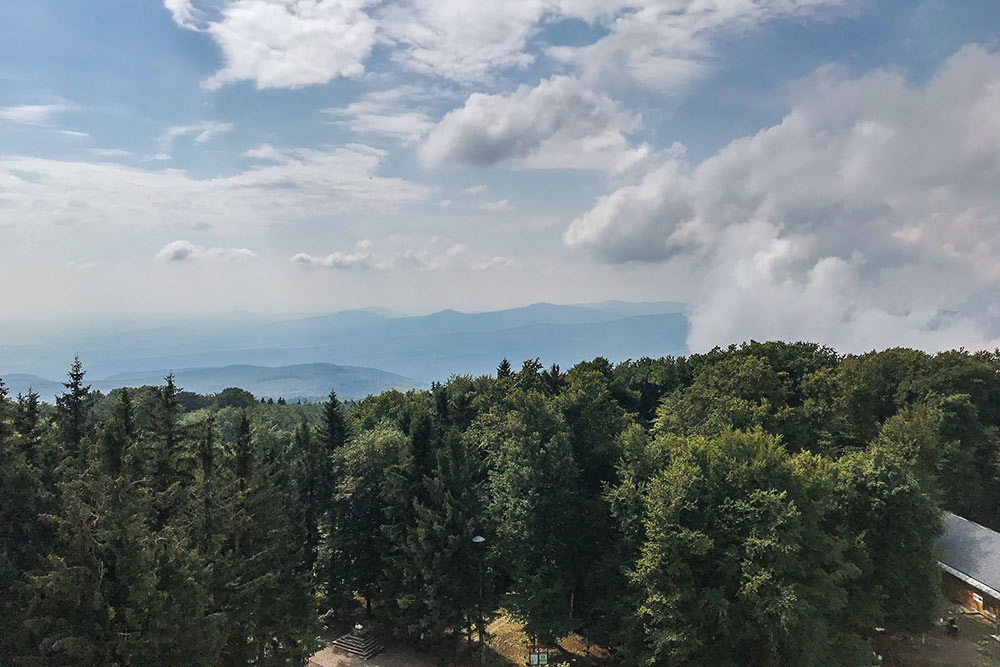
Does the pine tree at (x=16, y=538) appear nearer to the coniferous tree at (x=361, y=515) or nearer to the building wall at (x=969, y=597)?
the coniferous tree at (x=361, y=515)

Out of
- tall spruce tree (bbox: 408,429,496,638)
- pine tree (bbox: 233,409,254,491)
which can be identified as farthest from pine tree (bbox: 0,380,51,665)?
tall spruce tree (bbox: 408,429,496,638)

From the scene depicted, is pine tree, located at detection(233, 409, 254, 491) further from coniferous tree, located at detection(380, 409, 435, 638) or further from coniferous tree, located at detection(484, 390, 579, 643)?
coniferous tree, located at detection(484, 390, 579, 643)

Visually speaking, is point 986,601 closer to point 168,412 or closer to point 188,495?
point 188,495

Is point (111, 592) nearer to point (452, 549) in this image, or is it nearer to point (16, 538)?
point (16, 538)

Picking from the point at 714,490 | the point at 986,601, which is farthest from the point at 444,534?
the point at 986,601

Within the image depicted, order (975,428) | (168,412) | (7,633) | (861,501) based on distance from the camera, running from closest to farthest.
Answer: (7,633)
(168,412)
(861,501)
(975,428)

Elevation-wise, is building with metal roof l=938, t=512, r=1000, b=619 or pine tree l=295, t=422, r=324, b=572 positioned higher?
pine tree l=295, t=422, r=324, b=572

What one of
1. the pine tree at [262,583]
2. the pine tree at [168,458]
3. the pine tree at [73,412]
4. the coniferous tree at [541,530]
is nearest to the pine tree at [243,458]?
the pine tree at [262,583]
